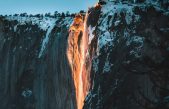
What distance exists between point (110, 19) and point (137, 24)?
7.36 feet

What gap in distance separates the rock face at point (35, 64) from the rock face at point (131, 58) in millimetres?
13427

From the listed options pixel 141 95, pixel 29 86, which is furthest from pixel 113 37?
pixel 29 86

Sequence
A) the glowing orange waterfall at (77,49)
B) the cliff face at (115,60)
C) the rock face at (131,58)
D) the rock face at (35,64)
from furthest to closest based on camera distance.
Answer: the rock face at (35,64) < the glowing orange waterfall at (77,49) < the cliff face at (115,60) < the rock face at (131,58)

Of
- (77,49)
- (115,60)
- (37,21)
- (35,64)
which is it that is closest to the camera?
(115,60)

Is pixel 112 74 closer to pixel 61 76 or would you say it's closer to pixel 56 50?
pixel 61 76

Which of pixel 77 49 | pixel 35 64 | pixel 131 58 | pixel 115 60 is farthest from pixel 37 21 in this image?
pixel 131 58

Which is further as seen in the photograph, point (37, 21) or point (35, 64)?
point (37, 21)

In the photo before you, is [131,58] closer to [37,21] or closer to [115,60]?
[115,60]

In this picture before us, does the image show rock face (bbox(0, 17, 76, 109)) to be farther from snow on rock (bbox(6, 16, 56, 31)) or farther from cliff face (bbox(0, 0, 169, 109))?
cliff face (bbox(0, 0, 169, 109))

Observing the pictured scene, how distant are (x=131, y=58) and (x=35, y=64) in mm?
27331

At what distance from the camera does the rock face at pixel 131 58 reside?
34.6 metres

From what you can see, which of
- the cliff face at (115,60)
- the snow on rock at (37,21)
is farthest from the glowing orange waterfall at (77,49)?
the snow on rock at (37,21)

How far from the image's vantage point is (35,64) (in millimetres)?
62219

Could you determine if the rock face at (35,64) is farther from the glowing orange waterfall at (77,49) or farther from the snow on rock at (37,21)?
the glowing orange waterfall at (77,49)
